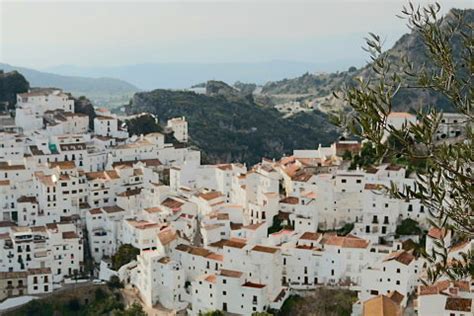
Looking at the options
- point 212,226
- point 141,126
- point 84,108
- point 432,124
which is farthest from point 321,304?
point 84,108

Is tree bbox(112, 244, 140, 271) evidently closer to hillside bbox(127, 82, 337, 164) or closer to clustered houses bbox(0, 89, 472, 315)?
clustered houses bbox(0, 89, 472, 315)

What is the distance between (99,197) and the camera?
29.6 m

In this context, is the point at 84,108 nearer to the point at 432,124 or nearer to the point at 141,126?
the point at 141,126

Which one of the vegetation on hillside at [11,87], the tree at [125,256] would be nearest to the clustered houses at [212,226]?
the tree at [125,256]

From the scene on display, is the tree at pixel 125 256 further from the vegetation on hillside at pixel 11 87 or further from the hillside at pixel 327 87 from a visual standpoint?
the hillside at pixel 327 87

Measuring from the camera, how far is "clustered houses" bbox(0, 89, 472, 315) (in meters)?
21.3

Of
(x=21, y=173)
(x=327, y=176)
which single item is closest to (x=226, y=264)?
(x=327, y=176)

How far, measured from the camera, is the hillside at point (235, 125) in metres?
53.2

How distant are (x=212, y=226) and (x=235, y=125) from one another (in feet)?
109

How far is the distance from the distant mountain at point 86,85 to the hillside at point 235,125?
56724 millimetres

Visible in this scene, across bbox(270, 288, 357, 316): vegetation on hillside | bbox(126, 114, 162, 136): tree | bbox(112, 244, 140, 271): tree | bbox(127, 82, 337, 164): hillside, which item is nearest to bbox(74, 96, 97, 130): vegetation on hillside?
bbox(126, 114, 162, 136): tree

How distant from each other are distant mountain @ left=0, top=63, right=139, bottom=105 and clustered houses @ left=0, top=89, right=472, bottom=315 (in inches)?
3398

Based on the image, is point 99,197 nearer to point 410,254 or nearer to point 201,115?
point 410,254

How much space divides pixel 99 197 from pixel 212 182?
197 inches
